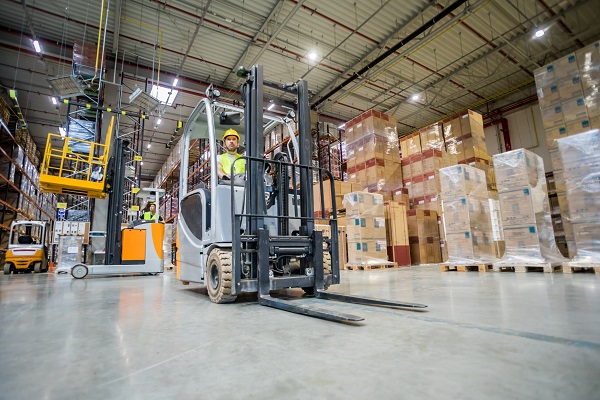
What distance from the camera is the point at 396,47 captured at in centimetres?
990

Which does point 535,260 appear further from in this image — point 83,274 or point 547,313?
point 83,274

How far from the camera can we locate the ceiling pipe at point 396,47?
830cm

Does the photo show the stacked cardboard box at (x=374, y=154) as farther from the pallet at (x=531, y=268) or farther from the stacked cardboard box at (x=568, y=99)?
the pallet at (x=531, y=268)

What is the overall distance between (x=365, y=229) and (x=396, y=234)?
5.26ft

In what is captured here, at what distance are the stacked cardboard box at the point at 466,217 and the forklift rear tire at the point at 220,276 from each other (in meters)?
5.33

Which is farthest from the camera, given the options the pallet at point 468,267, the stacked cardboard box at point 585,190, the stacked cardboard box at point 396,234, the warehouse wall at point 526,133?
the warehouse wall at point 526,133

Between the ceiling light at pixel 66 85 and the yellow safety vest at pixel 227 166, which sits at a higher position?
the ceiling light at pixel 66 85

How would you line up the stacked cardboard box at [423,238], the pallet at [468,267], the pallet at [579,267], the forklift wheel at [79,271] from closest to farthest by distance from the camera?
the pallet at [579,267]
the pallet at [468,267]
the forklift wheel at [79,271]
the stacked cardboard box at [423,238]

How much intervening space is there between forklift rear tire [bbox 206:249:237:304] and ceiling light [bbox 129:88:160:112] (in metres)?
6.65

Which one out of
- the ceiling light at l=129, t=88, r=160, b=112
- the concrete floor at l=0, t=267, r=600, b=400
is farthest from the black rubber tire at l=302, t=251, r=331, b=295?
the ceiling light at l=129, t=88, r=160, b=112

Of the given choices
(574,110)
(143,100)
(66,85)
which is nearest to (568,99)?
(574,110)

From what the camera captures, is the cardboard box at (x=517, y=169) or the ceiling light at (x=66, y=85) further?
the ceiling light at (x=66, y=85)

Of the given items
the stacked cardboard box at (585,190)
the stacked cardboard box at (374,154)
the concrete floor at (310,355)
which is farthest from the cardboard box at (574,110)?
the concrete floor at (310,355)

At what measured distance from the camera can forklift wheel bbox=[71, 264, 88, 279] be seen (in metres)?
7.03
